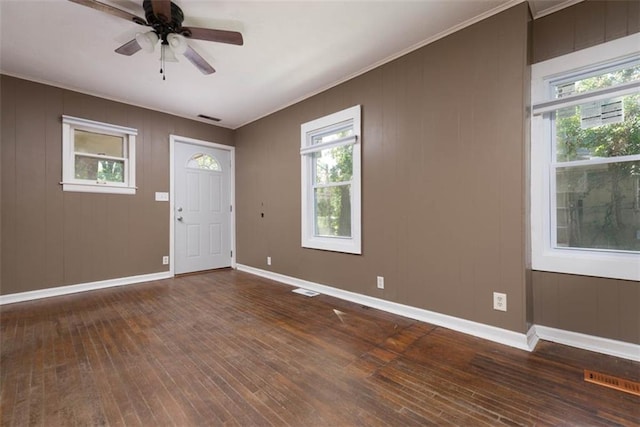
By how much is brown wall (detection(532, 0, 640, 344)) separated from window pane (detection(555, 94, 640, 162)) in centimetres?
44

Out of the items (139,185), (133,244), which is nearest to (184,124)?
(139,185)

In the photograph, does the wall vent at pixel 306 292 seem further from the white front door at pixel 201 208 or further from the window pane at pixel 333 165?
the white front door at pixel 201 208

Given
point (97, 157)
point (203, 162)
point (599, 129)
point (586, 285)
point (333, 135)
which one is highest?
point (333, 135)

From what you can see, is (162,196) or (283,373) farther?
(162,196)

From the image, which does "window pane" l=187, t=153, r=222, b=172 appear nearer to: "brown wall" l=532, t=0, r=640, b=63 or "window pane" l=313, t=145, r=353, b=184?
"window pane" l=313, t=145, r=353, b=184

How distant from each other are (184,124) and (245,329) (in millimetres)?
3553

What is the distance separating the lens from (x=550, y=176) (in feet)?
6.99

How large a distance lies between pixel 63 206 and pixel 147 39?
102 inches

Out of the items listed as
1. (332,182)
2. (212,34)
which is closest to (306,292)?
(332,182)

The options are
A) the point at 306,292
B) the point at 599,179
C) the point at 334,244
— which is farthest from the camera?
the point at 306,292

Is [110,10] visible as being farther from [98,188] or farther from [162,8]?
[98,188]

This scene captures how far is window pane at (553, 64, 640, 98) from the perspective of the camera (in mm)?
1902

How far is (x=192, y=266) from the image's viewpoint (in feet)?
14.9

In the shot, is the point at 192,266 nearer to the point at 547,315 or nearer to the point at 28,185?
the point at 28,185
